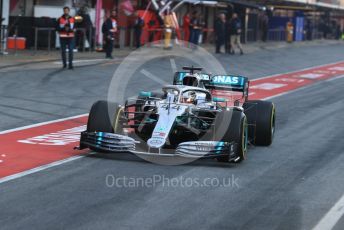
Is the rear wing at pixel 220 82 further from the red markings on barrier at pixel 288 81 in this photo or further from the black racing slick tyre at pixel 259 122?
the red markings on barrier at pixel 288 81

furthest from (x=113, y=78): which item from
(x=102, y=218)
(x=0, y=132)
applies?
(x=102, y=218)

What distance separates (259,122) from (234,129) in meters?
1.74

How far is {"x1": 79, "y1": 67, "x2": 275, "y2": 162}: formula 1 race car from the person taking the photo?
35.4ft

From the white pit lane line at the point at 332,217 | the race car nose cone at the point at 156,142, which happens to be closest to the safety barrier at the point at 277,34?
the race car nose cone at the point at 156,142

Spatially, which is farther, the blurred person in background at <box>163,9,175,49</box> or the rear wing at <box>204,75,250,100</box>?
the blurred person in background at <box>163,9,175,49</box>

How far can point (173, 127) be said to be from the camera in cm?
1116

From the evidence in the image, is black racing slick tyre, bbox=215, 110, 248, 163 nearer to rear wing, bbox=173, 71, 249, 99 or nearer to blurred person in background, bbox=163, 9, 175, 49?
rear wing, bbox=173, 71, 249, 99

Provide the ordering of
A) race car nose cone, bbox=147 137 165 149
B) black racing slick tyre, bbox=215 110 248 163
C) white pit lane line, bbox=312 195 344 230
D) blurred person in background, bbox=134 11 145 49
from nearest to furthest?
white pit lane line, bbox=312 195 344 230 < race car nose cone, bbox=147 137 165 149 < black racing slick tyre, bbox=215 110 248 163 < blurred person in background, bbox=134 11 145 49

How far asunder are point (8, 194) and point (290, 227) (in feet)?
10.3

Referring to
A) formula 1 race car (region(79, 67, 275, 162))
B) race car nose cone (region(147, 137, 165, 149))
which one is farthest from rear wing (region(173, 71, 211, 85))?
race car nose cone (region(147, 137, 165, 149))

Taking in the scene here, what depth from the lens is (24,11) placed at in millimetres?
30812

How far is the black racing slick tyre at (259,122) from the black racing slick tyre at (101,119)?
93.6 inches

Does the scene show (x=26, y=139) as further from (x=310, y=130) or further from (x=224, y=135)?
(x=310, y=130)

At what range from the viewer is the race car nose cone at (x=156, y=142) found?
35.2ft
